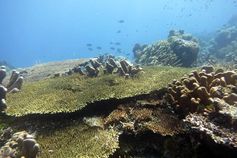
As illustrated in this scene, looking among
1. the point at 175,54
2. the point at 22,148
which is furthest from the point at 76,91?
the point at 175,54

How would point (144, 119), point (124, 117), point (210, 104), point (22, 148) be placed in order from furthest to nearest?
point (124, 117) → point (144, 119) → point (210, 104) → point (22, 148)

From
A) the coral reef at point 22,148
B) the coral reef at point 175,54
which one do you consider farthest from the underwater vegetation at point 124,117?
the coral reef at point 175,54

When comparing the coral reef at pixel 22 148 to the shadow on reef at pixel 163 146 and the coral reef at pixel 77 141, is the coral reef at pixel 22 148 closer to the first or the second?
the coral reef at pixel 77 141

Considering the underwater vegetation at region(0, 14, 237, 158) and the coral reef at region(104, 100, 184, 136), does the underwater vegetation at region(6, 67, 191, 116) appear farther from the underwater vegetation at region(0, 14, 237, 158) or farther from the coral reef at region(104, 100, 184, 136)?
the coral reef at region(104, 100, 184, 136)

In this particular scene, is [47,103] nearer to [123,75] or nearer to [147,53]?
[123,75]

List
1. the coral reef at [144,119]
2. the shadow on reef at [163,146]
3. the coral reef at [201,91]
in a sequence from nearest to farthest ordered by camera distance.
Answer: the shadow on reef at [163,146]
the coral reef at [201,91]
the coral reef at [144,119]

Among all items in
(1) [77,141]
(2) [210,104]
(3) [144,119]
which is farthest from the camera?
(3) [144,119]

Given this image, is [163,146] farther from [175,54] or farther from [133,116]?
[175,54]

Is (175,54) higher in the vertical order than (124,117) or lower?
higher

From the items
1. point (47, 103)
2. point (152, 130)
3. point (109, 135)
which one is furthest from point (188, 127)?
point (47, 103)

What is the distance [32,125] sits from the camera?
745 centimetres

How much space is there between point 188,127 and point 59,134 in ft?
9.66

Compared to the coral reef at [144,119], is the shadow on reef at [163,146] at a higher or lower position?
lower

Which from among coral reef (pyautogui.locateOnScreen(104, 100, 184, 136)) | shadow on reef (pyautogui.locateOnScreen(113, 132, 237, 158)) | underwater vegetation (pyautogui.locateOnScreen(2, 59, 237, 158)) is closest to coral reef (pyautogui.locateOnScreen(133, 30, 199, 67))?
underwater vegetation (pyautogui.locateOnScreen(2, 59, 237, 158))
